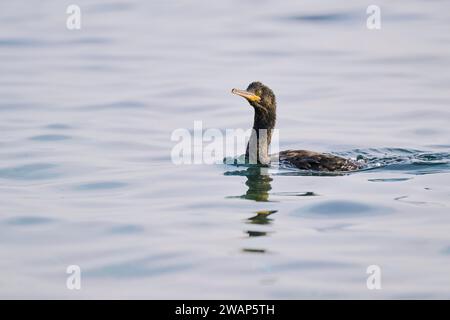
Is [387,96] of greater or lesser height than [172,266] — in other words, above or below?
above

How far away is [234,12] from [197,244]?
63.4 feet

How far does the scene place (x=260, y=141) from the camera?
15.7 m

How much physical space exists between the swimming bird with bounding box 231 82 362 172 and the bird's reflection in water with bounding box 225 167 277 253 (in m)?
0.30

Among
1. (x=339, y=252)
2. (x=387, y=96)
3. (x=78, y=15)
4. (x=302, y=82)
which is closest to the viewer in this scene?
(x=339, y=252)

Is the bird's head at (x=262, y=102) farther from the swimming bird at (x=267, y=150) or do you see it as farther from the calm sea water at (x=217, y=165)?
the calm sea water at (x=217, y=165)

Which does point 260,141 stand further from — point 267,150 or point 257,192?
point 257,192

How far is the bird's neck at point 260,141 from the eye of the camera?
1568 cm

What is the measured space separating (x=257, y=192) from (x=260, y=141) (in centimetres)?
171

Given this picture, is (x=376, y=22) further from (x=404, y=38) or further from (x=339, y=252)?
(x=339, y=252)

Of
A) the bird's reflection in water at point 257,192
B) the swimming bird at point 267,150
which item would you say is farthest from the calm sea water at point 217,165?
the swimming bird at point 267,150

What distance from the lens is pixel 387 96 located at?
824 inches

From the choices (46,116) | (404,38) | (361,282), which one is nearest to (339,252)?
(361,282)

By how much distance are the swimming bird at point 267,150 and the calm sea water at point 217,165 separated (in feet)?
0.80

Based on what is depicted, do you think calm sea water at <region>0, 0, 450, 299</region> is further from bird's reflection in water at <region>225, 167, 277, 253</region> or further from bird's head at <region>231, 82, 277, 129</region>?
bird's head at <region>231, 82, 277, 129</region>
